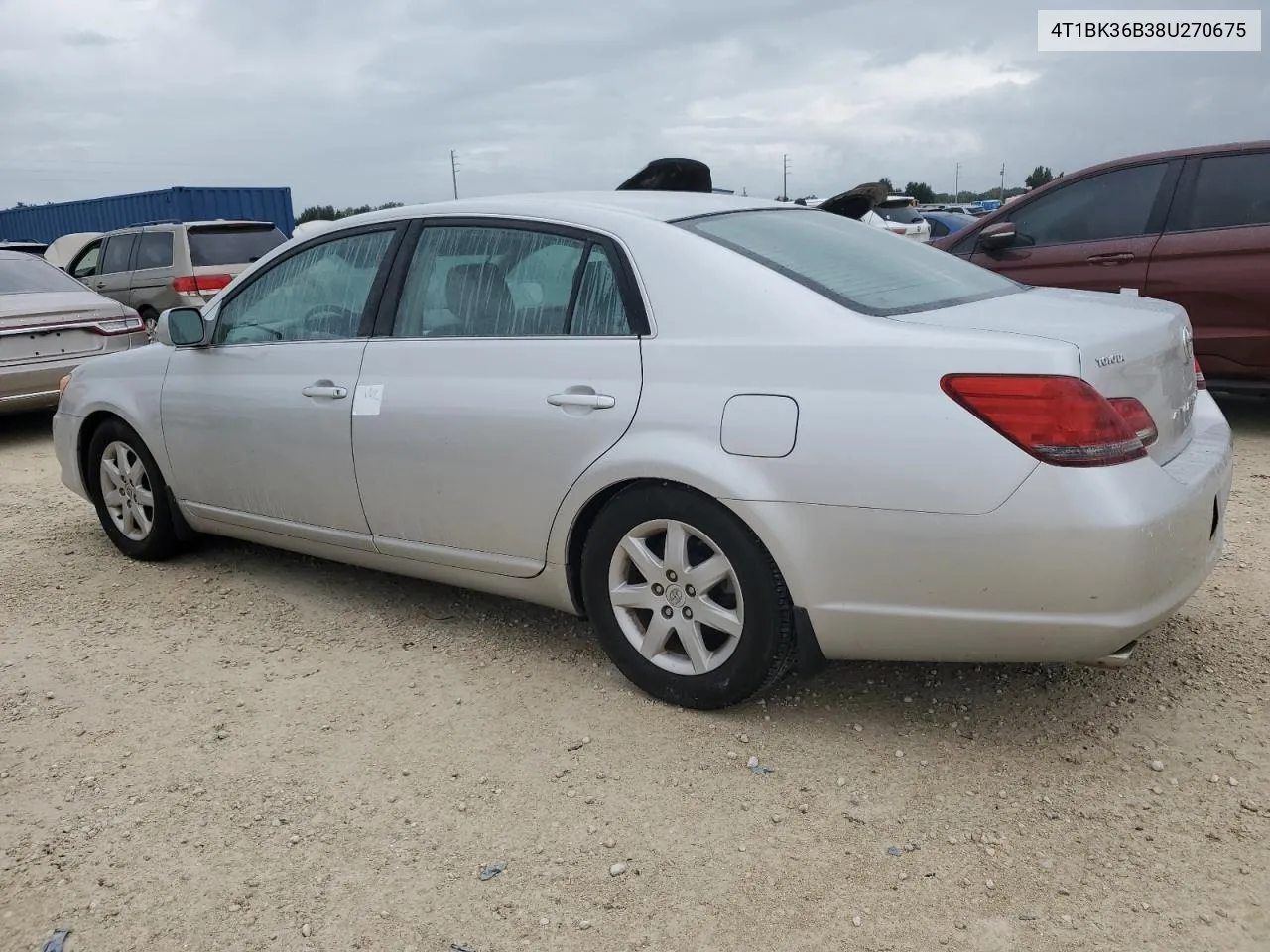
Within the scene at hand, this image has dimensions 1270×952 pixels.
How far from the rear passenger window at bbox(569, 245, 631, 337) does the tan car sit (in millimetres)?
6002

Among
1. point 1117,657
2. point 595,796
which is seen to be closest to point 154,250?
point 595,796

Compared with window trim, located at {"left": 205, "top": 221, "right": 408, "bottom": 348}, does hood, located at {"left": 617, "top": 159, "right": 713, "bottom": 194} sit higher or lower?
higher

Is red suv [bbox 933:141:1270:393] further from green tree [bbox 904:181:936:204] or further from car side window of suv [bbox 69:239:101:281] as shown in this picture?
green tree [bbox 904:181:936:204]

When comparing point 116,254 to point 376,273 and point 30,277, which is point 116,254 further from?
point 376,273

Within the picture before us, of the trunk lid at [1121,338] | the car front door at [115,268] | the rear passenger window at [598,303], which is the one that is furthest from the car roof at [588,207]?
the car front door at [115,268]

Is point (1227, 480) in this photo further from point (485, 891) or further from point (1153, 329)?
point (485, 891)

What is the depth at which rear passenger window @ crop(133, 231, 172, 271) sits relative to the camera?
12.4 m

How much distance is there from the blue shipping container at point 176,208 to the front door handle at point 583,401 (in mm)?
19104

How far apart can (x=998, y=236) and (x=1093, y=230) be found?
546 millimetres

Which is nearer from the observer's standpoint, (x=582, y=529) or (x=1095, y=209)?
(x=582, y=529)

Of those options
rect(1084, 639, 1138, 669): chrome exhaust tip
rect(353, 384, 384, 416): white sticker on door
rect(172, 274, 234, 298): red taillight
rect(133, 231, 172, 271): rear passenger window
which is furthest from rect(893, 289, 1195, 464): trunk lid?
rect(133, 231, 172, 271): rear passenger window

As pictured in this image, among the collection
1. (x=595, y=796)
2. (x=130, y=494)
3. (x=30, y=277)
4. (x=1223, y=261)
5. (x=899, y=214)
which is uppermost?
(x=899, y=214)

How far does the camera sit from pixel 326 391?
3725 mm

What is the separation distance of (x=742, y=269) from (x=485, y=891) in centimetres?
171
